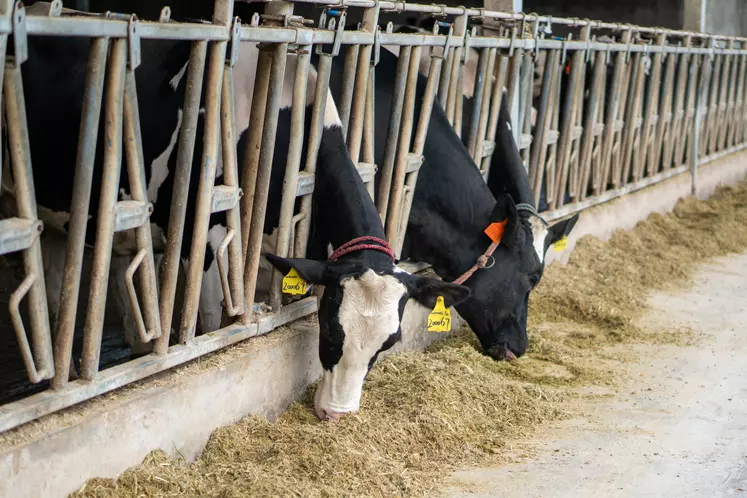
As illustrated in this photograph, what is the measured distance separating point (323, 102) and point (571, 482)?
82.4 inches

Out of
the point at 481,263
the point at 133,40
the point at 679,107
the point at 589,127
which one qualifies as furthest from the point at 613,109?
the point at 133,40

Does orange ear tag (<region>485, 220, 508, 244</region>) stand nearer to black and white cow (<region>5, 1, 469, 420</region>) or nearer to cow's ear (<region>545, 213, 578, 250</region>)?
cow's ear (<region>545, 213, 578, 250</region>)

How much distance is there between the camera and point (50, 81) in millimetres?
5098

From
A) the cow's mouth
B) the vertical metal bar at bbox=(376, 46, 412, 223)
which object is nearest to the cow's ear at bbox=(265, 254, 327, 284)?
the vertical metal bar at bbox=(376, 46, 412, 223)

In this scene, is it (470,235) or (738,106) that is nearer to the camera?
(470,235)

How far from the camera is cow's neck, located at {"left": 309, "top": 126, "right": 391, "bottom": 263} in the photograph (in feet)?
15.4

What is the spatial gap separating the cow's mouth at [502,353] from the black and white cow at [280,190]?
45.6 inches

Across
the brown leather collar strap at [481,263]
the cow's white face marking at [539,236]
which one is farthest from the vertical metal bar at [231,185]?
the cow's white face marking at [539,236]

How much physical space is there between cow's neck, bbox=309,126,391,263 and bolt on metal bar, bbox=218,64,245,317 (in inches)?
19.8

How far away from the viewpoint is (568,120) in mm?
8258

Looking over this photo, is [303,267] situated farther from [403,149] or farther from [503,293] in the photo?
[503,293]

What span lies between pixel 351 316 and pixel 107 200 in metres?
1.25

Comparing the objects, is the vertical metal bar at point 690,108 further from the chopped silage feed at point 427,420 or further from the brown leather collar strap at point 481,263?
the brown leather collar strap at point 481,263

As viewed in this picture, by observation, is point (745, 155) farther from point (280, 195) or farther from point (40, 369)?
point (40, 369)
